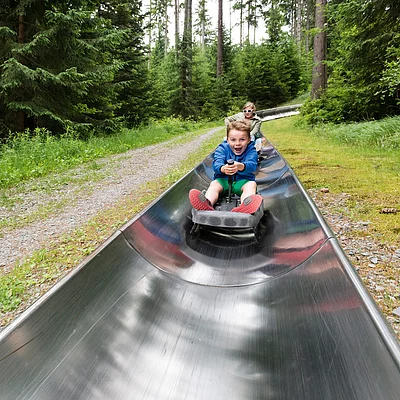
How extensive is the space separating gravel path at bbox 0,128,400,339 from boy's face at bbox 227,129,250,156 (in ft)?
3.92

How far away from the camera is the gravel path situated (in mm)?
2381

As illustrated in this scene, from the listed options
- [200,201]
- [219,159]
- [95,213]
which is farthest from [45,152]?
[200,201]

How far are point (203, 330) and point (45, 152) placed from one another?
6529 millimetres

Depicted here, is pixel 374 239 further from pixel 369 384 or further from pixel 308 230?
pixel 369 384

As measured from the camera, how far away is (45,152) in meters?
7.05

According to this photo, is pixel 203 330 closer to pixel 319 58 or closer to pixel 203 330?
pixel 203 330

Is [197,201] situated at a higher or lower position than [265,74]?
lower

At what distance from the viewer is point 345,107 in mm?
10133

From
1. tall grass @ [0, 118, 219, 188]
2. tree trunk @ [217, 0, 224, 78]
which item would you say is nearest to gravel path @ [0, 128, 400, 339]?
tall grass @ [0, 118, 219, 188]

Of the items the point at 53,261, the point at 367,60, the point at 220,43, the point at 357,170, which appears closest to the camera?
the point at 53,261

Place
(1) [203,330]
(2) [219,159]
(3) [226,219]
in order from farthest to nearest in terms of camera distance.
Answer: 1. (2) [219,159]
2. (3) [226,219]
3. (1) [203,330]

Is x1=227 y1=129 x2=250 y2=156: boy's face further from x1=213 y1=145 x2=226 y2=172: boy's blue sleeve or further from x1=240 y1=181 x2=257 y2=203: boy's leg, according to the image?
x1=240 y1=181 x2=257 y2=203: boy's leg

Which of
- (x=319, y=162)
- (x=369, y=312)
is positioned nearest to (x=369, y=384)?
(x=369, y=312)

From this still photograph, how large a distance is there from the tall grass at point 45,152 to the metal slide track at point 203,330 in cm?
462
